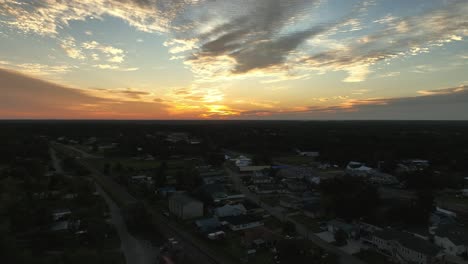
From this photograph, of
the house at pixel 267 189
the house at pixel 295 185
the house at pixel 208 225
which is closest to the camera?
the house at pixel 208 225

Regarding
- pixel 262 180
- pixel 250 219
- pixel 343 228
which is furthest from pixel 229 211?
pixel 262 180

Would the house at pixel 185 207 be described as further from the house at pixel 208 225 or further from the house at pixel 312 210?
the house at pixel 312 210

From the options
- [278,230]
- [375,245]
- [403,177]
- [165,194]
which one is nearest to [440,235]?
Result: [375,245]

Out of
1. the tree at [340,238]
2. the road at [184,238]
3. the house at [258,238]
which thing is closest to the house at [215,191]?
the road at [184,238]

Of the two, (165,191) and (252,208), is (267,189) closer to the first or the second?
(252,208)

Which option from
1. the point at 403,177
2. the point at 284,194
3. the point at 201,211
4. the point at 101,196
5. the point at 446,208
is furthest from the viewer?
the point at 403,177

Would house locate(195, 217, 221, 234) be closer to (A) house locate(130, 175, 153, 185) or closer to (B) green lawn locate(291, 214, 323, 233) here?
(B) green lawn locate(291, 214, 323, 233)

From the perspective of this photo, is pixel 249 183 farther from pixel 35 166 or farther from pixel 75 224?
pixel 35 166
